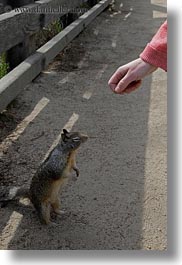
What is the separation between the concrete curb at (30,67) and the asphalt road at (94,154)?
0.19m

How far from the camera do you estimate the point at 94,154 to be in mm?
2121

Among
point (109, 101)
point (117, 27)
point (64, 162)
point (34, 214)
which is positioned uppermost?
point (64, 162)

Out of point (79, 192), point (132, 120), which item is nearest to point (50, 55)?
point (132, 120)

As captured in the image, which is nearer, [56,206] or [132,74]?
[132,74]

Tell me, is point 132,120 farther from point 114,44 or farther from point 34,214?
point 114,44

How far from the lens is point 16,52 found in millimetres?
2791

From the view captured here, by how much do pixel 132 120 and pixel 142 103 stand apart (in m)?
0.28

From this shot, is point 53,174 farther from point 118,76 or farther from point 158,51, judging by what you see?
point 158,51

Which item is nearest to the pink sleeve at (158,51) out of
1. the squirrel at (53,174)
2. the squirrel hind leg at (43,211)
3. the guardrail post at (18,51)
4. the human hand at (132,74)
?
the human hand at (132,74)

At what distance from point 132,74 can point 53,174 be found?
0.71 metres

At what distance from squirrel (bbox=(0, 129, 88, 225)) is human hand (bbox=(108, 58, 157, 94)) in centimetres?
61

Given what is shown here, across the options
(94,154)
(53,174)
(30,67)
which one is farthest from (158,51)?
(30,67)

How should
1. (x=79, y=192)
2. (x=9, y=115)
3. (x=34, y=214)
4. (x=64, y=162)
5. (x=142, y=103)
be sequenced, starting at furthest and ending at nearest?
(x=142, y=103) → (x=9, y=115) → (x=79, y=192) → (x=34, y=214) → (x=64, y=162)

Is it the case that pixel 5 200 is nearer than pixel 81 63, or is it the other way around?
pixel 5 200
